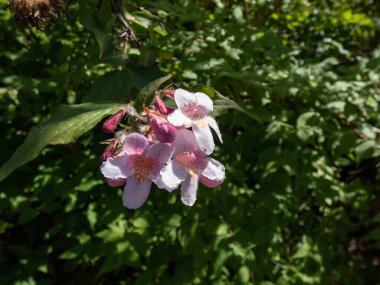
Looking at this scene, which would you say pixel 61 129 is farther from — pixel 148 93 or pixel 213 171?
pixel 213 171

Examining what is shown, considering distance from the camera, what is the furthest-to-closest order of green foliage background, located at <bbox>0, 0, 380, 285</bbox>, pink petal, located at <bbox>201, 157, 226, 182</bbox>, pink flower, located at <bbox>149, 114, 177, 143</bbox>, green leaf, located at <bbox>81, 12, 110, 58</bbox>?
green foliage background, located at <bbox>0, 0, 380, 285</bbox> → green leaf, located at <bbox>81, 12, 110, 58</bbox> → pink petal, located at <bbox>201, 157, 226, 182</bbox> → pink flower, located at <bbox>149, 114, 177, 143</bbox>

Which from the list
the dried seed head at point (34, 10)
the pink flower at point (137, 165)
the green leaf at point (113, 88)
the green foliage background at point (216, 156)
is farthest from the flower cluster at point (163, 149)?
the green foliage background at point (216, 156)

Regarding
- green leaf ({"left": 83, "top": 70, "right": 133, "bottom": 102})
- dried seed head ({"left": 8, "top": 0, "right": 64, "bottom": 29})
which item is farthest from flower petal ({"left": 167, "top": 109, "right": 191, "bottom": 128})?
dried seed head ({"left": 8, "top": 0, "right": 64, "bottom": 29})

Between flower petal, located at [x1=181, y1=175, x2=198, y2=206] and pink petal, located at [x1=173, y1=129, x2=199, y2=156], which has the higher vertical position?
pink petal, located at [x1=173, y1=129, x2=199, y2=156]

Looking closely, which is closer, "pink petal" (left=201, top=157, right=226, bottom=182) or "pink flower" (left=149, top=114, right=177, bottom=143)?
"pink flower" (left=149, top=114, right=177, bottom=143)

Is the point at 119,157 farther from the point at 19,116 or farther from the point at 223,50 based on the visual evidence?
the point at 19,116

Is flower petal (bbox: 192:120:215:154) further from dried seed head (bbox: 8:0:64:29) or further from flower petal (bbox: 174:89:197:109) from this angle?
dried seed head (bbox: 8:0:64:29)

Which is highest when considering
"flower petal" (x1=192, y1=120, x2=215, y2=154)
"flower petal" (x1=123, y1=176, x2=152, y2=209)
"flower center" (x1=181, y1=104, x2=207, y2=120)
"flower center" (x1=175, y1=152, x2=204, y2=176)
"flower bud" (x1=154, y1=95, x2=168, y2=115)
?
"flower bud" (x1=154, y1=95, x2=168, y2=115)
